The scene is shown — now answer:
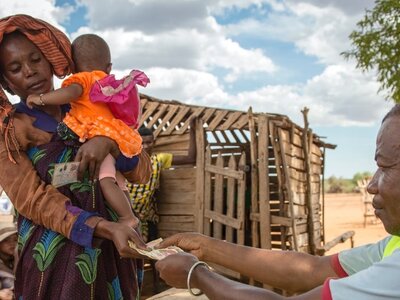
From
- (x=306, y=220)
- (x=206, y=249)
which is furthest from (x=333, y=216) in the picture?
(x=206, y=249)

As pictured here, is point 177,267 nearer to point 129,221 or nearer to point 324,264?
point 129,221

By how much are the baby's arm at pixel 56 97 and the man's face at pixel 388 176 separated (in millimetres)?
1256

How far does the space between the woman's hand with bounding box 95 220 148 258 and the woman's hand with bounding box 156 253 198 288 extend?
0.45 ft

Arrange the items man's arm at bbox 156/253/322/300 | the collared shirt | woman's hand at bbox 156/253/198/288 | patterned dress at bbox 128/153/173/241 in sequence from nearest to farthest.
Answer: the collared shirt, man's arm at bbox 156/253/322/300, woman's hand at bbox 156/253/198/288, patterned dress at bbox 128/153/173/241

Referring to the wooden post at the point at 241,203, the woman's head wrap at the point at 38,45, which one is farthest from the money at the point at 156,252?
the wooden post at the point at 241,203

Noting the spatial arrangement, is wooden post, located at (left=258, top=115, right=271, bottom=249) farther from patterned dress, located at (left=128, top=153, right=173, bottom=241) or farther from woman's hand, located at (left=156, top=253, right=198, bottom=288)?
woman's hand, located at (left=156, top=253, right=198, bottom=288)

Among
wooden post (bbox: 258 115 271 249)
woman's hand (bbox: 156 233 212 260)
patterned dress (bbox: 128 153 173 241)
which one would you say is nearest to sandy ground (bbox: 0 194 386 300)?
patterned dress (bbox: 128 153 173 241)

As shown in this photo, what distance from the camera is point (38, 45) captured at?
2.27 metres

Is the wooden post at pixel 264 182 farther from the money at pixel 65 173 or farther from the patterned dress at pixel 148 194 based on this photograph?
the money at pixel 65 173

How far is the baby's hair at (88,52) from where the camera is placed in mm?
2443

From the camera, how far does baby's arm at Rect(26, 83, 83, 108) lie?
7.25 ft

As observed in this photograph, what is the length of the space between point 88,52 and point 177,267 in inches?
42.2

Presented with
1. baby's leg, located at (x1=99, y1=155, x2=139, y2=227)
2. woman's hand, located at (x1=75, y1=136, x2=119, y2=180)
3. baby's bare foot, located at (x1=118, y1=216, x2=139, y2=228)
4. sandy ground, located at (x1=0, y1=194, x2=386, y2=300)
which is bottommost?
sandy ground, located at (x1=0, y1=194, x2=386, y2=300)

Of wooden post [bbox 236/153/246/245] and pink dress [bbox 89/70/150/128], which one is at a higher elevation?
pink dress [bbox 89/70/150/128]
